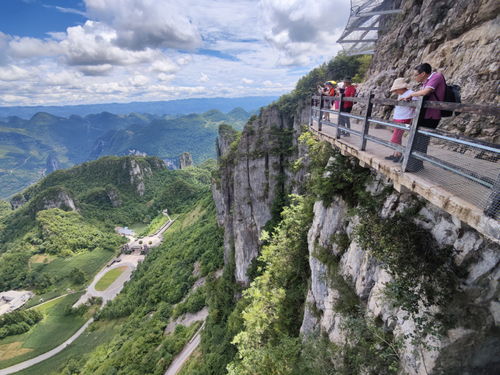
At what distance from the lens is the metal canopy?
14555 mm

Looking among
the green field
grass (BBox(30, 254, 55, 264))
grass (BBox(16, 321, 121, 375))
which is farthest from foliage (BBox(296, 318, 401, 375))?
grass (BBox(30, 254, 55, 264))

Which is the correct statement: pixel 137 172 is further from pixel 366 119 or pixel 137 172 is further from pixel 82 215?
pixel 366 119

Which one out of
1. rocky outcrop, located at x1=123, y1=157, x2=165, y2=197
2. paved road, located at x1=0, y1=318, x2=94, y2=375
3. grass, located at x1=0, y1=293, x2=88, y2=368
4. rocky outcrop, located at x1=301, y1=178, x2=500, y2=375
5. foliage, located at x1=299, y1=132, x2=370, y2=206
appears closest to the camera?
rocky outcrop, located at x1=301, y1=178, x2=500, y2=375

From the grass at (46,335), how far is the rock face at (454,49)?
88548mm

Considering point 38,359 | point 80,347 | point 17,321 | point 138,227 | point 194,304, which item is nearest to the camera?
point 194,304

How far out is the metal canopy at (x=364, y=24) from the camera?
1455 cm

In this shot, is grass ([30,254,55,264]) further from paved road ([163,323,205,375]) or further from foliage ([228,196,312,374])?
foliage ([228,196,312,374])

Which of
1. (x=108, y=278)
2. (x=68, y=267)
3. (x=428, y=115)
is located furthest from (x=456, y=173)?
(x=68, y=267)

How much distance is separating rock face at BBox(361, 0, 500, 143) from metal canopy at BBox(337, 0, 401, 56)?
3.74 feet

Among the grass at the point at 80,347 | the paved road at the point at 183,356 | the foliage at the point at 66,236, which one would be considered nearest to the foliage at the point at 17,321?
the grass at the point at 80,347

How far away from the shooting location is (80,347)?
55469 millimetres

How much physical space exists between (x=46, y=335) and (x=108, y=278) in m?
21.7

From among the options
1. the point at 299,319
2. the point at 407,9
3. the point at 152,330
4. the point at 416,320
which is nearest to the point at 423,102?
the point at 416,320

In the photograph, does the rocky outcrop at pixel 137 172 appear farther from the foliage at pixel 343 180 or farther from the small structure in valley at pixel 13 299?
the foliage at pixel 343 180
